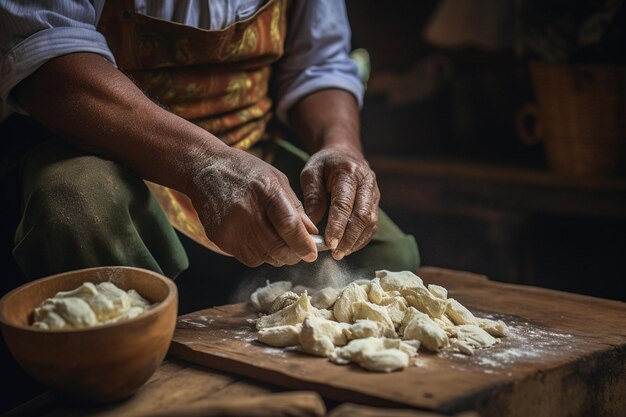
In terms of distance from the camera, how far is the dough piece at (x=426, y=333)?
59.7 inches

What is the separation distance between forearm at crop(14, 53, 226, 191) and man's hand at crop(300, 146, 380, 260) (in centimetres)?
33

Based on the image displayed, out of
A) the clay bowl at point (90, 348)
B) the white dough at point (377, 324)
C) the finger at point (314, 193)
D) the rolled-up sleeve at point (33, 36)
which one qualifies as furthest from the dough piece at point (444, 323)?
the rolled-up sleeve at point (33, 36)

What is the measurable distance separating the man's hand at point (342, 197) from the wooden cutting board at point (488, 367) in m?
0.30

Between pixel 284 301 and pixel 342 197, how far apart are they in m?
0.31

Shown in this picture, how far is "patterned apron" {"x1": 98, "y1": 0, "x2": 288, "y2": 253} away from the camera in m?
2.01

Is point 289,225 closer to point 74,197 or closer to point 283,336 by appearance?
point 283,336

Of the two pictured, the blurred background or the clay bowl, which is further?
the blurred background

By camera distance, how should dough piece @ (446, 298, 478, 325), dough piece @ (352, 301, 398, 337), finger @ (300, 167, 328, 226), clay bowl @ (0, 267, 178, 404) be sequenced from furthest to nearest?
finger @ (300, 167, 328, 226) → dough piece @ (446, 298, 478, 325) → dough piece @ (352, 301, 398, 337) → clay bowl @ (0, 267, 178, 404)

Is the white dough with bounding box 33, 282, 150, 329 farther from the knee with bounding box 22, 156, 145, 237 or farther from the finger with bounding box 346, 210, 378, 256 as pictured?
the finger with bounding box 346, 210, 378, 256

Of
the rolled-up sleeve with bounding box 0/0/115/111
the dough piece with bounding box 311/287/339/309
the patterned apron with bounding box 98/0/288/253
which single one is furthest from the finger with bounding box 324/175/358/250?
the rolled-up sleeve with bounding box 0/0/115/111

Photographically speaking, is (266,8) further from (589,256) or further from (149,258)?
(589,256)

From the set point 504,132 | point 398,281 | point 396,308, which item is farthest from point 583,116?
point 396,308

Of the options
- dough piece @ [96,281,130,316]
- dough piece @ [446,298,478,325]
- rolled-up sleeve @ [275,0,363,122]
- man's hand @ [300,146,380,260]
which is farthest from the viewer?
rolled-up sleeve @ [275,0,363,122]

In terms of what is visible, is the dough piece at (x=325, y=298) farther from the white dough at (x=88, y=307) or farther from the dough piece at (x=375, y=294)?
the white dough at (x=88, y=307)
